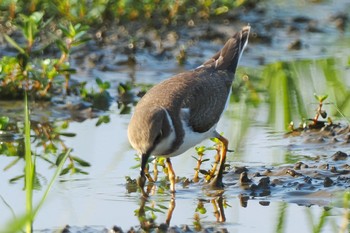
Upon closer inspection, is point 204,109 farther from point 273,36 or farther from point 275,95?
point 273,36

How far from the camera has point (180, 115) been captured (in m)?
7.35

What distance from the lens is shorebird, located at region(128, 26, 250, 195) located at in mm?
6934

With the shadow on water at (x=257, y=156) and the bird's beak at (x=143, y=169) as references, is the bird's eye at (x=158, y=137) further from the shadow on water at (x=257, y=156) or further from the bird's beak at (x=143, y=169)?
the shadow on water at (x=257, y=156)

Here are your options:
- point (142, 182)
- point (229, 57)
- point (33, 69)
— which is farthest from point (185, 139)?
point (33, 69)

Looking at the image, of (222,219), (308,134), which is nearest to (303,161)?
(308,134)

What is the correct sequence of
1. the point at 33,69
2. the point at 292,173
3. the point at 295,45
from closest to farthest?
the point at 292,173, the point at 33,69, the point at 295,45

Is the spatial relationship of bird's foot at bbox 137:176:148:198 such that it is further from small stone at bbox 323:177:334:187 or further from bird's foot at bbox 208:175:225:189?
small stone at bbox 323:177:334:187

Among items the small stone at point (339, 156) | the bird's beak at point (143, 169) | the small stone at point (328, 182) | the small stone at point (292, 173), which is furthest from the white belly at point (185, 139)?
the small stone at point (339, 156)

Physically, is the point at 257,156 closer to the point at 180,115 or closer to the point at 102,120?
the point at 180,115

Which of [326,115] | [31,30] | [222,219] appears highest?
[31,30]

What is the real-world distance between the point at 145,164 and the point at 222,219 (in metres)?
0.65

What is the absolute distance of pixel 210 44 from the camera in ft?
40.5

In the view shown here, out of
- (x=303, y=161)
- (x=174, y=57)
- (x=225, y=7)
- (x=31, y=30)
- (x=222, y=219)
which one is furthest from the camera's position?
(x=225, y=7)

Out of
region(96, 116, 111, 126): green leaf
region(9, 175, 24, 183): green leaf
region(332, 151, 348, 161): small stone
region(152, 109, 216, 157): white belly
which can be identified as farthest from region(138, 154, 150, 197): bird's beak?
region(96, 116, 111, 126): green leaf
